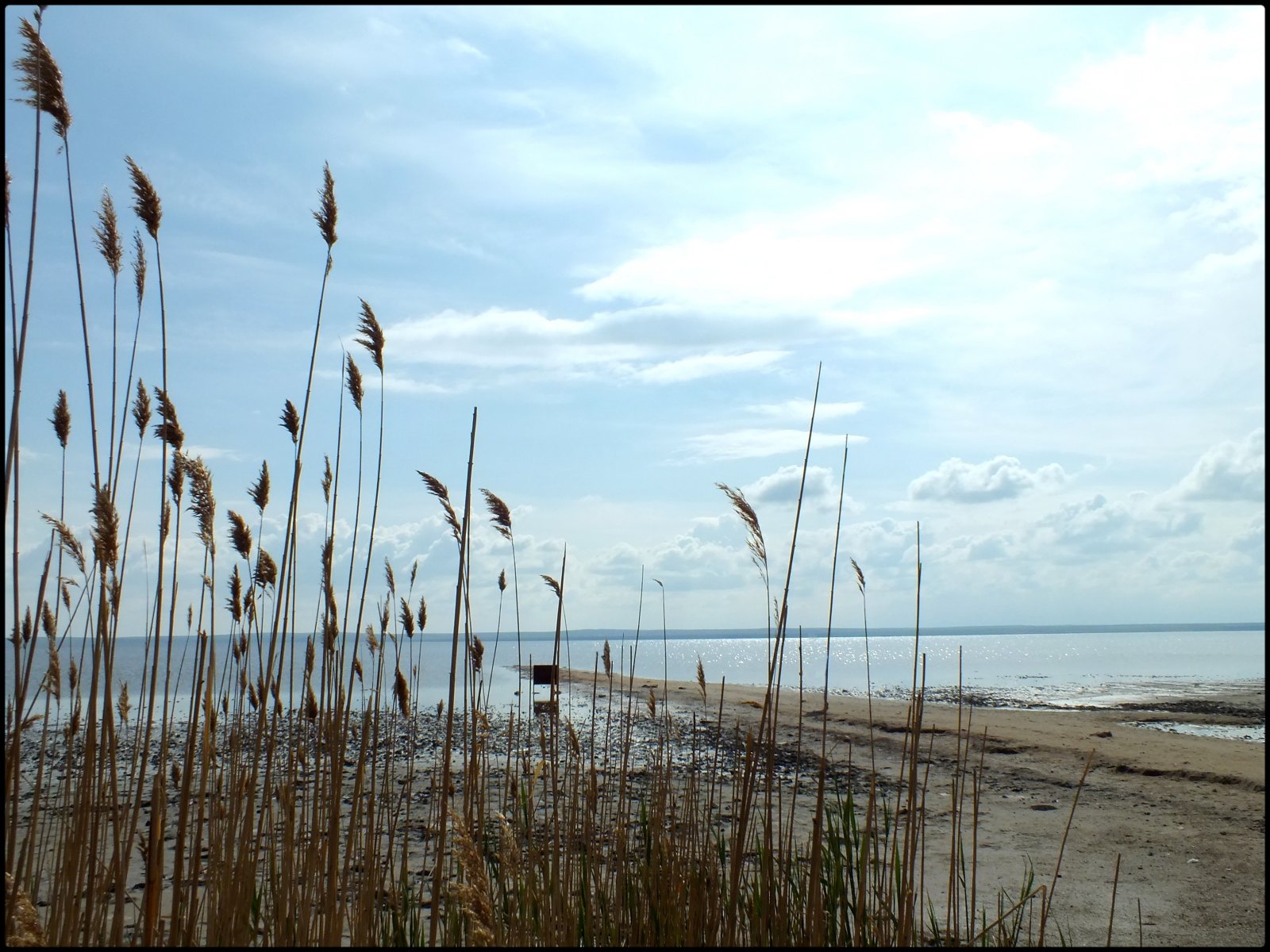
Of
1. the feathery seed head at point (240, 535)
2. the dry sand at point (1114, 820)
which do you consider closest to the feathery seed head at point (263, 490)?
the feathery seed head at point (240, 535)

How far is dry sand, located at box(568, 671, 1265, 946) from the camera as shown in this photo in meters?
5.23

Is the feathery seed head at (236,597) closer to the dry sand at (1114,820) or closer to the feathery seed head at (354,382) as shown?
the feathery seed head at (354,382)

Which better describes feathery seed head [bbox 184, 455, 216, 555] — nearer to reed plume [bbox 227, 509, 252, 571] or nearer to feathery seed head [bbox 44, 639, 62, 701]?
reed plume [bbox 227, 509, 252, 571]

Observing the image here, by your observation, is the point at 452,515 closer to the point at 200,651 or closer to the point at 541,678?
the point at 200,651

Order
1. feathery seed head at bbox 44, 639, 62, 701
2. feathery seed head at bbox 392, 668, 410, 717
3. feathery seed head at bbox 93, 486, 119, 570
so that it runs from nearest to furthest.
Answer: feathery seed head at bbox 93, 486, 119, 570 → feathery seed head at bbox 44, 639, 62, 701 → feathery seed head at bbox 392, 668, 410, 717

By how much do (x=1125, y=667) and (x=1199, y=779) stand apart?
104ft

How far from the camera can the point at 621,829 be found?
278 cm

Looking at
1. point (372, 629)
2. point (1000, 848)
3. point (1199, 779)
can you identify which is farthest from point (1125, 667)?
point (372, 629)

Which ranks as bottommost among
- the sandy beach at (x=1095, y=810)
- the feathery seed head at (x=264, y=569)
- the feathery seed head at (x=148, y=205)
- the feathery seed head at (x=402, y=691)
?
the sandy beach at (x=1095, y=810)

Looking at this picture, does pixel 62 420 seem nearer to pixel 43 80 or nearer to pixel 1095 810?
pixel 43 80

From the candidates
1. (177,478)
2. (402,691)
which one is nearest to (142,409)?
(177,478)

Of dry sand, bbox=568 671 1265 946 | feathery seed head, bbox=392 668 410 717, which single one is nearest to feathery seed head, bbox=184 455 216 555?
feathery seed head, bbox=392 668 410 717

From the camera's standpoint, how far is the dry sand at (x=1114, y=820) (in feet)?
17.2

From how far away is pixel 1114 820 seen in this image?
7.88 metres
